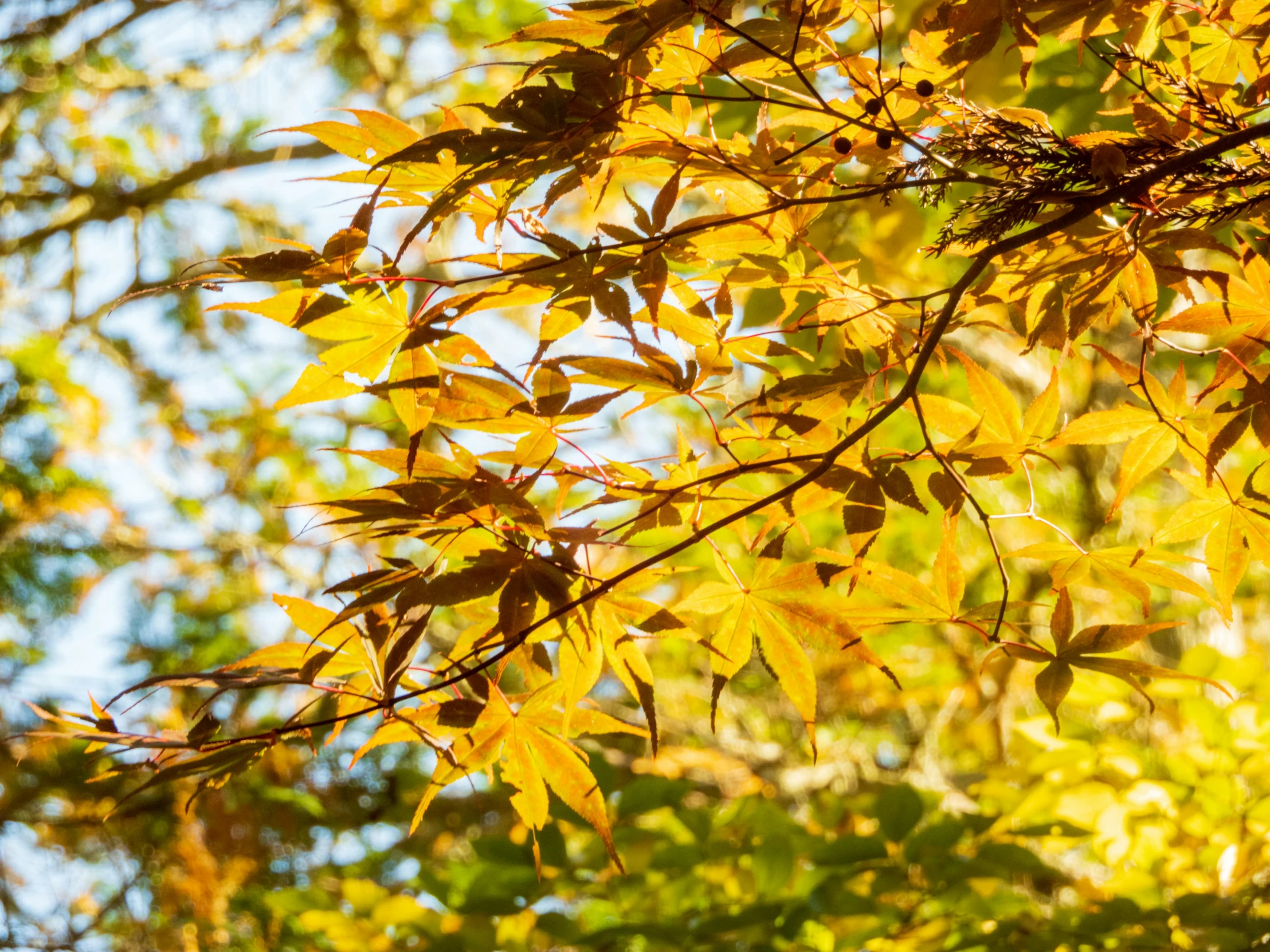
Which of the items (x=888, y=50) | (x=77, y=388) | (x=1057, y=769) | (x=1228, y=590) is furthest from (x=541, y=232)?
(x=77, y=388)

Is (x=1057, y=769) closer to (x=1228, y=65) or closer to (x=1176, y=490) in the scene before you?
(x=1228, y=65)

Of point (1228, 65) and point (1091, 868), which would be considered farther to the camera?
point (1091, 868)

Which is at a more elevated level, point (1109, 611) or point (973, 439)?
point (1109, 611)

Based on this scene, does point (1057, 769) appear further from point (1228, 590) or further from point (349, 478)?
point (349, 478)

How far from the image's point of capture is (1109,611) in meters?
3.35

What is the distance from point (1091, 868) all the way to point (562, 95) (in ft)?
8.40

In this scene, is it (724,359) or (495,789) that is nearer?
(724,359)

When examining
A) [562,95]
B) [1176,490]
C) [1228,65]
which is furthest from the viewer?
[1176,490]

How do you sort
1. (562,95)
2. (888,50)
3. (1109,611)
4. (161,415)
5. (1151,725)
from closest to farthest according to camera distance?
(562,95)
(888,50)
(1151,725)
(1109,611)
(161,415)

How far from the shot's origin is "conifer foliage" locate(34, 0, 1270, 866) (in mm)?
584

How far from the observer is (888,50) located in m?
1.74

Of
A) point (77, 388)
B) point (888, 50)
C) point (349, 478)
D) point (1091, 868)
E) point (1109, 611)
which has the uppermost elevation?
point (77, 388)

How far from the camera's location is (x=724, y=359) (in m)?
0.67

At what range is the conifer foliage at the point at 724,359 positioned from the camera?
584 mm
